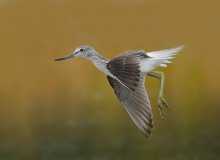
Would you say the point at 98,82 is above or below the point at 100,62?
above

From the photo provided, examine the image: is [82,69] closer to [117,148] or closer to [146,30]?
[146,30]

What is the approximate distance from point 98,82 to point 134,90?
3.56 metres

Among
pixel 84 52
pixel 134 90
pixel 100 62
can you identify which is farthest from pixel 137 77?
pixel 84 52

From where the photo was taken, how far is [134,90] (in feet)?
17.7

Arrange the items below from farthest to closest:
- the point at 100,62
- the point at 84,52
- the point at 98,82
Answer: the point at 98,82, the point at 84,52, the point at 100,62

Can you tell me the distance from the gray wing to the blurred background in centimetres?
210

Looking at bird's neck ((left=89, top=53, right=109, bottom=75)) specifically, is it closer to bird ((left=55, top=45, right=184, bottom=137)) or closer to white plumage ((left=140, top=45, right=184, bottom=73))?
bird ((left=55, top=45, right=184, bottom=137))

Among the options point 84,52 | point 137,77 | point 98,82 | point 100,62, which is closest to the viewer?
point 137,77

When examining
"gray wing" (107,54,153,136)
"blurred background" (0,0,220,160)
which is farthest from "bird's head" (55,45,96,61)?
"blurred background" (0,0,220,160)

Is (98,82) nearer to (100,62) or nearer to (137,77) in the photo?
(100,62)

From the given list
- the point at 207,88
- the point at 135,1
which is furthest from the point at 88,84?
the point at 135,1

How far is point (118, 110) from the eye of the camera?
838 centimetres

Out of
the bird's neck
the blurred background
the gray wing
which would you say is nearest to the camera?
the gray wing

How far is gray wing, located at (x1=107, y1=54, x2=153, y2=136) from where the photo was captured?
5.29 meters
